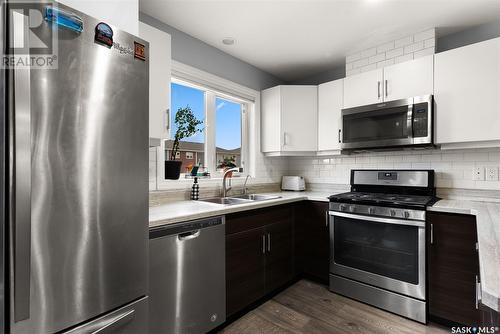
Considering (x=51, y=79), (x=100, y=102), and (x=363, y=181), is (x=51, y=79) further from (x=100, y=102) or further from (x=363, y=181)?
(x=363, y=181)

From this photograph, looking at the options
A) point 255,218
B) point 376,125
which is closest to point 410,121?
point 376,125

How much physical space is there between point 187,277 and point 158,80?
4.47ft

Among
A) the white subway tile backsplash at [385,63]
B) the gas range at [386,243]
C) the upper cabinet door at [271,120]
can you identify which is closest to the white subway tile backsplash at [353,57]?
the white subway tile backsplash at [385,63]

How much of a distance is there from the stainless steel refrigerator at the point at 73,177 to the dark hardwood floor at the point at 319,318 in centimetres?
107

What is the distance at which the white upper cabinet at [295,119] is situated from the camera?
3.11 metres

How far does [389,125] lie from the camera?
96.7 inches

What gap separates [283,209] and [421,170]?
136 centimetres

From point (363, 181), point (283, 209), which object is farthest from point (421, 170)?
point (283, 209)

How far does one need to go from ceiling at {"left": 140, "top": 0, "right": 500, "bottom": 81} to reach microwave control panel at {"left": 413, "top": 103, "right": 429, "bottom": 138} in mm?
731

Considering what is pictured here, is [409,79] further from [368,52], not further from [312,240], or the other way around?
[312,240]

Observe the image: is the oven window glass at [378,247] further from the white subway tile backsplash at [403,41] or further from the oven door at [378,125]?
the white subway tile backsplash at [403,41]

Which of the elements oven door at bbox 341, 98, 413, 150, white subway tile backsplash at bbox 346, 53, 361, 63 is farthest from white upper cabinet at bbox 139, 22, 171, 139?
white subway tile backsplash at bbox 346, 53, 361, 63

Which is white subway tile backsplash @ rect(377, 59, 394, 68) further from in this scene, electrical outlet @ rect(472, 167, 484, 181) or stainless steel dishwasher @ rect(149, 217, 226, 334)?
stainless steel dishwasher @ rect(149, 217, 226, 334)

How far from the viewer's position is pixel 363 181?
9.20 ft
